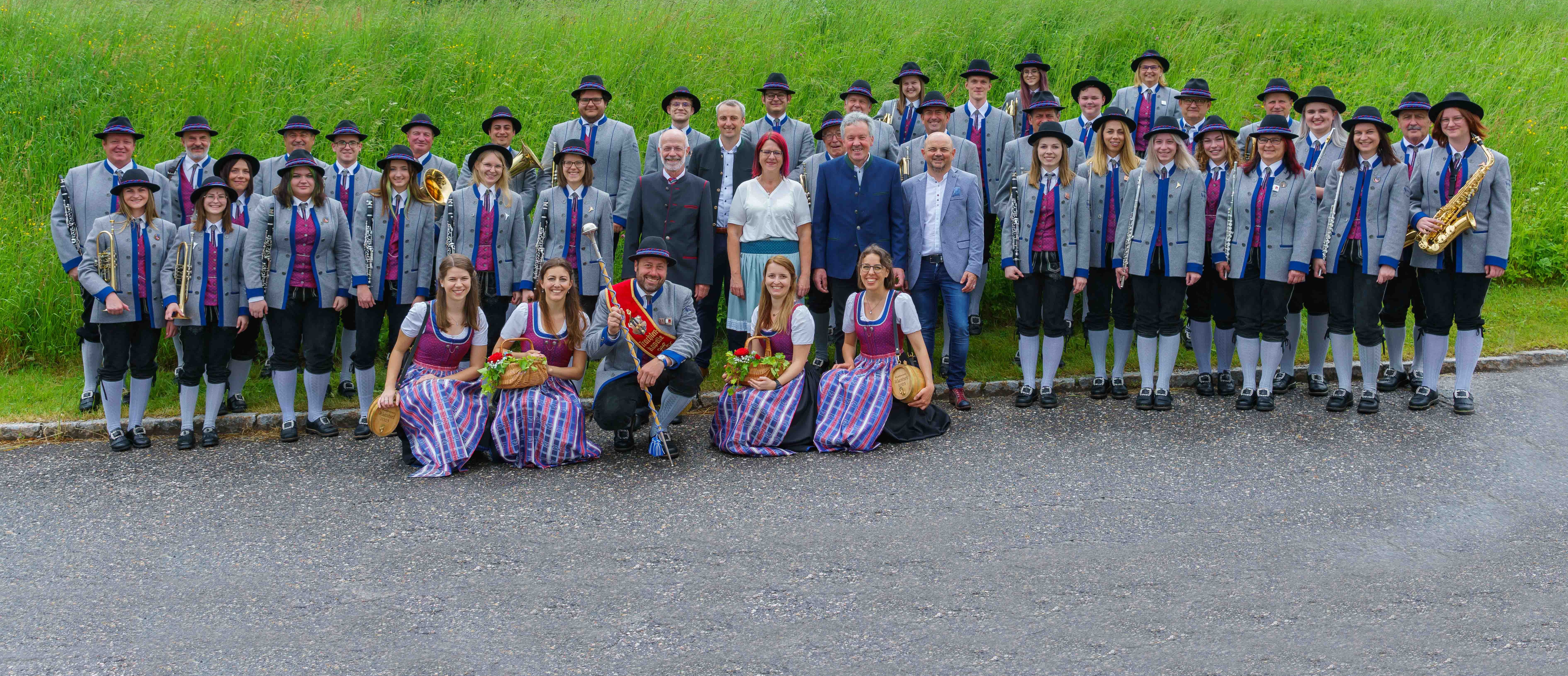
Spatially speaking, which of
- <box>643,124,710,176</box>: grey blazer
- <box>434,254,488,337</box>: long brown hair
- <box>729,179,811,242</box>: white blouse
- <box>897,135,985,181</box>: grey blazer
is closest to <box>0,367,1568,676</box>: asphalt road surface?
<box>434,254,488,337</box>: long brown hair

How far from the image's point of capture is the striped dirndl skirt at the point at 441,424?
23.8 feet

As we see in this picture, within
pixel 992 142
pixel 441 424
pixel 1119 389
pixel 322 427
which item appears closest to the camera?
pixel 441 424

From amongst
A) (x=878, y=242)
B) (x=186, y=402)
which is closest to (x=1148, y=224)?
(x=878, y=242)

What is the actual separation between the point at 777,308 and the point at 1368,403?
4288mm

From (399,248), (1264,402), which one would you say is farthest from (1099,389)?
(399,248)

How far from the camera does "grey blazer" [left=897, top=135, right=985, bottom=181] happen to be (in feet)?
30.9

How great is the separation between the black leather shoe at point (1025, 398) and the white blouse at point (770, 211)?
2.05 metres

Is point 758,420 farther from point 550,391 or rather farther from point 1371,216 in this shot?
point 1371,216

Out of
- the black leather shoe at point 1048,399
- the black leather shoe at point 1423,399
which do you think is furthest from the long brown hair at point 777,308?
the black leather shoe at point 1423,399

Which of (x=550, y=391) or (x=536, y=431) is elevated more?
(x=550, y=391)

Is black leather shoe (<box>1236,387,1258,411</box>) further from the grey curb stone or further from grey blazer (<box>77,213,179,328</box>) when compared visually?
grey blazer (<box>77,213,179,328</box>)

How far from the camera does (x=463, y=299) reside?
25.4ft

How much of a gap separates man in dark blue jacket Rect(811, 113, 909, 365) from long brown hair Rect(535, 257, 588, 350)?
195cm

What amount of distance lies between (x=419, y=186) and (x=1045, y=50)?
33.7 feet
